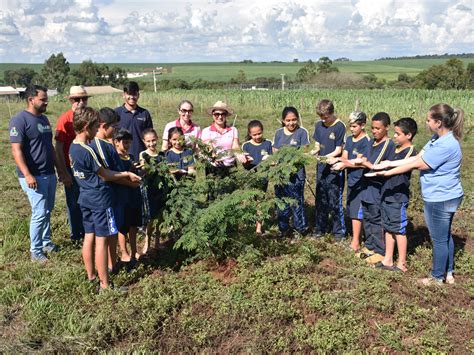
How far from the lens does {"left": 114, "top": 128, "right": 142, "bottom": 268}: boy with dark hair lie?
A: 15.1 ft

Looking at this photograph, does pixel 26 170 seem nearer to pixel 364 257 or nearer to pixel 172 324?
pixel 172 324

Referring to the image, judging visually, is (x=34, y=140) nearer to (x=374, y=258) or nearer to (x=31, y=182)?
(x=31, y=182)

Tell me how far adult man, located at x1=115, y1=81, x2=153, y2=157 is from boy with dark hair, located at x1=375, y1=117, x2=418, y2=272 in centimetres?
313

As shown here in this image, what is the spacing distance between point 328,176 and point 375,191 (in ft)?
2.35

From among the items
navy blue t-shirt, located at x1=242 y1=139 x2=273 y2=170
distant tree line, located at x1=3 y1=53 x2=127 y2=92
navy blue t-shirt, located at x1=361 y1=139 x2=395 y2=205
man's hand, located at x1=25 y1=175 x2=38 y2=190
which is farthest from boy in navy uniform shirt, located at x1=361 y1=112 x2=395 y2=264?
distant tree line, located at x1=3 y1=53 x2=127 y2=92

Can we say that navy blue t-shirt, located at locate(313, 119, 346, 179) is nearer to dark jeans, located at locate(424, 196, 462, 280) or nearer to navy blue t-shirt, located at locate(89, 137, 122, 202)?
dark jeans, located at locate(424, 196, 462, 280)

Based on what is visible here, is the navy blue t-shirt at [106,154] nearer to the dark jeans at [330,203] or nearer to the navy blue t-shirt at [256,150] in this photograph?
the navy blue t-shirt at [256,150]

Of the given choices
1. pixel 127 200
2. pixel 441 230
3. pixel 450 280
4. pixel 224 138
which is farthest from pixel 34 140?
pixel 450 280

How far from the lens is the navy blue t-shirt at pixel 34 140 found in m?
4.75

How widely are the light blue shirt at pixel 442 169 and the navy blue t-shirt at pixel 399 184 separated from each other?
41 centimetres

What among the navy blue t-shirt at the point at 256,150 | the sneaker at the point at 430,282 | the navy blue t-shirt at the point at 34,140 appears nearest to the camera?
the sneaker at the point at 430,282

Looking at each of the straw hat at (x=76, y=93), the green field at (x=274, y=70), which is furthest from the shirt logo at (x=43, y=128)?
the green field at (x=274, y=70)

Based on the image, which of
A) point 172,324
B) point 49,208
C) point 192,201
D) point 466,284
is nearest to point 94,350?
point 172,324

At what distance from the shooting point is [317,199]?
577 cm
